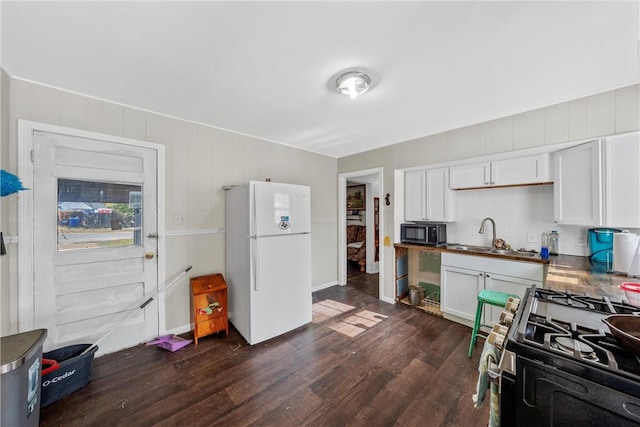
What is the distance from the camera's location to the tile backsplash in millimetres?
2502

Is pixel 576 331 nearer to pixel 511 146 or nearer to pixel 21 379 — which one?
pixel 511 146

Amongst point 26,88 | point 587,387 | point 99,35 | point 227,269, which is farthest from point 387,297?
point 26,88

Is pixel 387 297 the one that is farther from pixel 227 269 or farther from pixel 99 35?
pixel 99 35

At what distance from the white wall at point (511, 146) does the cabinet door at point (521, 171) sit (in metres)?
0.16

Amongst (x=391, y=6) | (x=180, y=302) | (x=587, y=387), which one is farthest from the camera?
(x=180, y=302)

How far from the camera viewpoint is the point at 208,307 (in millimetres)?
2543

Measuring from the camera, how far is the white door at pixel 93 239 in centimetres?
201

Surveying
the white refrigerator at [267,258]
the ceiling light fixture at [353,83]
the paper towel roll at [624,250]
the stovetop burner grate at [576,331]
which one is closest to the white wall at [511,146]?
the paper towel roll at [624,250]

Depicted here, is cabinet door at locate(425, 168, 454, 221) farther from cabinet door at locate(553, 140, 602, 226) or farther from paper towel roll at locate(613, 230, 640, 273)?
paper towel roll at locate(613, 230, 640, 273)

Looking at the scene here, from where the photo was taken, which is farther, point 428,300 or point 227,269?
point 428,300

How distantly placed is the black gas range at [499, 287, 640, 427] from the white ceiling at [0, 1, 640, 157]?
157cm

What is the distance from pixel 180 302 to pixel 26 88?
2.29m

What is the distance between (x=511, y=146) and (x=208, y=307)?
367 centimetres

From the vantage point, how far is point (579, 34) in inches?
56.2
